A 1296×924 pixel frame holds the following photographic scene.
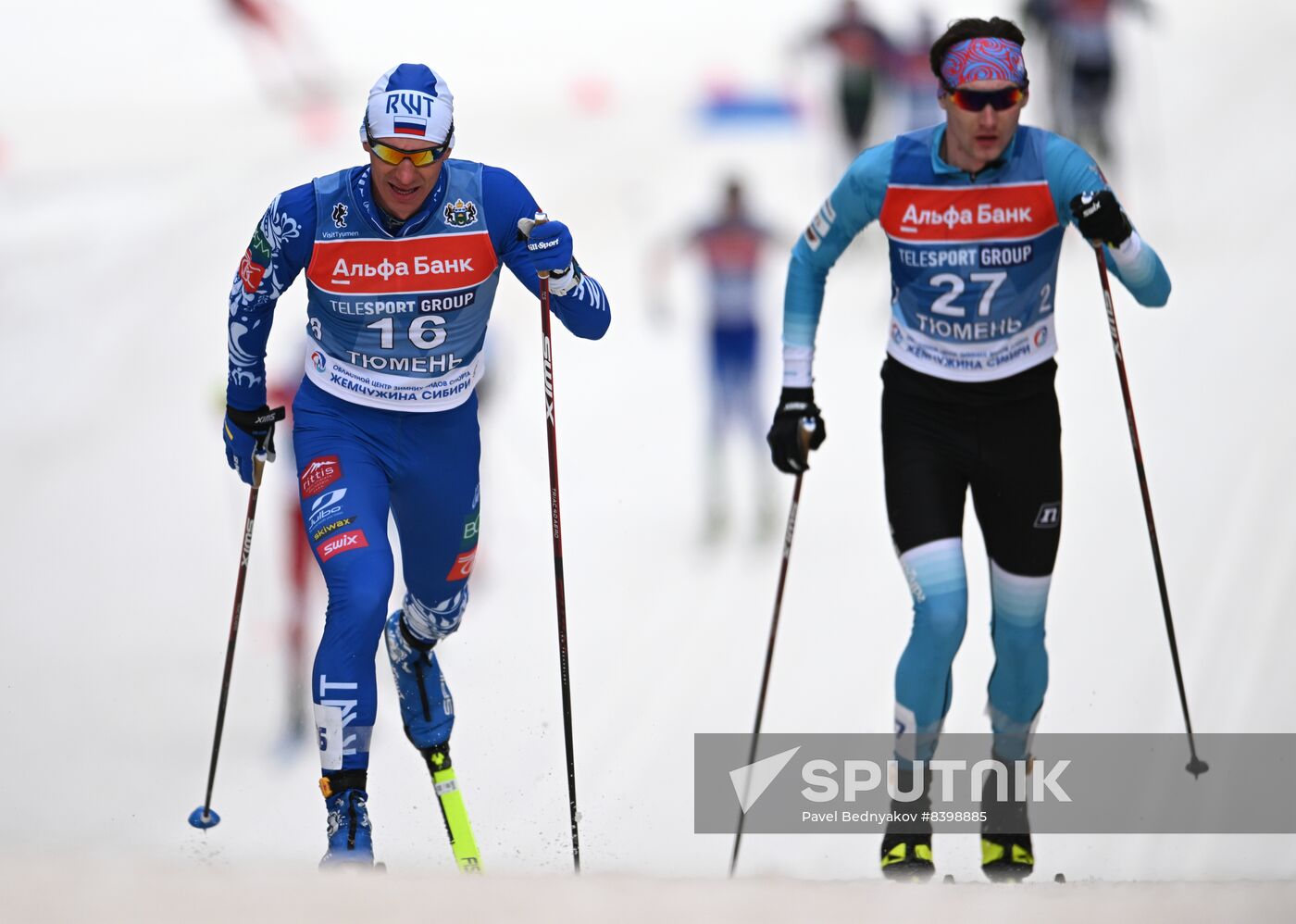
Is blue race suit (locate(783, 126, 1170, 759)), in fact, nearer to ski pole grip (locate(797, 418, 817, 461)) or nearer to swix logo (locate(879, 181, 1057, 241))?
swix logo (locate(879, 181, 1057, 241))

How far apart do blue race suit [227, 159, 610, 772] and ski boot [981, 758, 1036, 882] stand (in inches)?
78.4

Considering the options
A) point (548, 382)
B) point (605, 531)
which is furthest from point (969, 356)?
point (605, 531)

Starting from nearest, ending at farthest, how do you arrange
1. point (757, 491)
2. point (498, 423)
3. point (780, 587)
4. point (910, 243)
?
1. point (910, 243)
2. point (780, 587)
3. point (757, 491)
4. point (498, 423)

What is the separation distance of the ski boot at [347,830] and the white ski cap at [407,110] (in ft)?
6.46

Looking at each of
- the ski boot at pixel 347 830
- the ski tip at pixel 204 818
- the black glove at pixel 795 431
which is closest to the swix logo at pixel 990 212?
the black glove at pixel 795 431

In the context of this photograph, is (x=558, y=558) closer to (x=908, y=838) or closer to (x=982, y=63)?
(x=908, y=838)

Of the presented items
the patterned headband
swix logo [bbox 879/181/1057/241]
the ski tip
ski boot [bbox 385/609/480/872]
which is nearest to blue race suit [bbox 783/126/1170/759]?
swix logo [bbox 879/181/1057/241]

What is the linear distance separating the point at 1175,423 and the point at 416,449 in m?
7.05

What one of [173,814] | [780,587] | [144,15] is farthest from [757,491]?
[144,15]

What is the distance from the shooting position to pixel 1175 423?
456 inches

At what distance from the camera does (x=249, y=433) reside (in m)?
6.08

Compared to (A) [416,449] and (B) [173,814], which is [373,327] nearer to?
(A) [416,449]

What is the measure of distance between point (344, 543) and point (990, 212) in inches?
87.3

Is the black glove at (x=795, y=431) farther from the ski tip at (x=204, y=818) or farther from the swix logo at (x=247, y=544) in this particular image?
the ski tip at (x=204, y=818)
